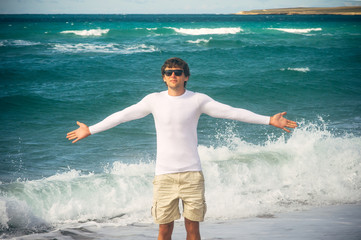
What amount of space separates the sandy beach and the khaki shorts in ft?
6.42

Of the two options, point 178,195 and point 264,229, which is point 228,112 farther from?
point 264,229

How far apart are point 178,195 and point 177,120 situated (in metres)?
0.62

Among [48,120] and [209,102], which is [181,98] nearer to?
[209,102]

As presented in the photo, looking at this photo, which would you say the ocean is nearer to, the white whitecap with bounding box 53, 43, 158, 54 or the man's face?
the man's face

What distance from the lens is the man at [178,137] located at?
3.32 metres

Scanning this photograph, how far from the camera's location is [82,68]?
2375 cm

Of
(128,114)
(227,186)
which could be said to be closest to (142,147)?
(227,186)

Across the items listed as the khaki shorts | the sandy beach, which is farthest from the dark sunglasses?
the sandy beach

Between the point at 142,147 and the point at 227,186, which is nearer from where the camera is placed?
the point at 227,186

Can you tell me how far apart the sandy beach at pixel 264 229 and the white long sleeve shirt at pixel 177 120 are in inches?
84.8

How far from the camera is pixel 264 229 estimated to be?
550 cm

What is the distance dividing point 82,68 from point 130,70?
2845mm

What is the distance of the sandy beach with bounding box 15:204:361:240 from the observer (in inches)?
203

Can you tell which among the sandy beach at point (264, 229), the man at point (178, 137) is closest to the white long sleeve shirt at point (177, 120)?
the man at point (178, 137)
